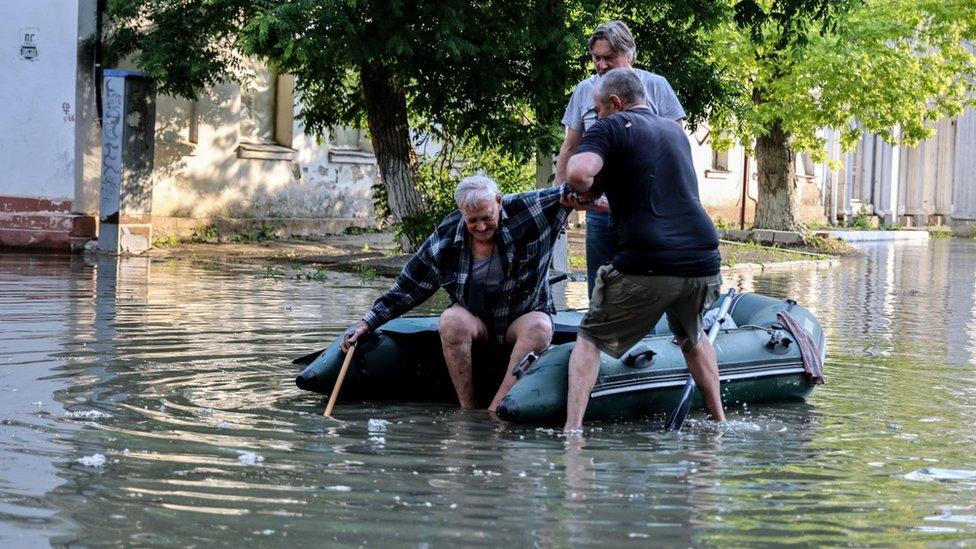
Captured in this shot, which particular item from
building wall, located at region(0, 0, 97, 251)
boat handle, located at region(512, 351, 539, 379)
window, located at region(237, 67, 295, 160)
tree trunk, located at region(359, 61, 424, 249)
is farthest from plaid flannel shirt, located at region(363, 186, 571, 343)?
window, located at region(237, 67, 295, 160)

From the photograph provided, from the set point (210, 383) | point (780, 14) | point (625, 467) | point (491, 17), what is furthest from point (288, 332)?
point (780, 14)

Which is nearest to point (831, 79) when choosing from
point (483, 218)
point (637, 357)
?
point (637, 357)

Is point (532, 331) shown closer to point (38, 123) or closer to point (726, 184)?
point (38, 123)

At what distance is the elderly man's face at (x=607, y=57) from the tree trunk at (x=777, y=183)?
68.4 feet

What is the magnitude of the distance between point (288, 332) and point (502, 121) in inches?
250

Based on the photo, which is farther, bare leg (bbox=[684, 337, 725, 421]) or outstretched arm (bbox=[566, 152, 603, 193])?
bare leg (bbox=[684, 337, 725, 421])

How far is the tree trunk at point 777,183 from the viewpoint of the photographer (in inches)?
1101

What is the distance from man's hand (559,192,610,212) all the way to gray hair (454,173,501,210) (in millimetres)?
345

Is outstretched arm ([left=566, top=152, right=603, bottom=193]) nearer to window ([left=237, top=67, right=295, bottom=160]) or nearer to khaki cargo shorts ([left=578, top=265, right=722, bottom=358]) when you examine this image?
khaki cargo shorts ([left=578, top=265, right=722, bottom=358])

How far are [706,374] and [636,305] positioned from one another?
74 cm

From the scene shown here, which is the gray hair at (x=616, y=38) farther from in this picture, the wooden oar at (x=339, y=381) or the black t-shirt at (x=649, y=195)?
the wooden oar at (x=339, y=381)

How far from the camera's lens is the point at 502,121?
16594 mm

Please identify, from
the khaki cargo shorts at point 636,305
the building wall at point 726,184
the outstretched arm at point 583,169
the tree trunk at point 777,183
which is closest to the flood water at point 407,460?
the khaki cargo shorts at point 636,305

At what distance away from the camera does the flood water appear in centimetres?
481
